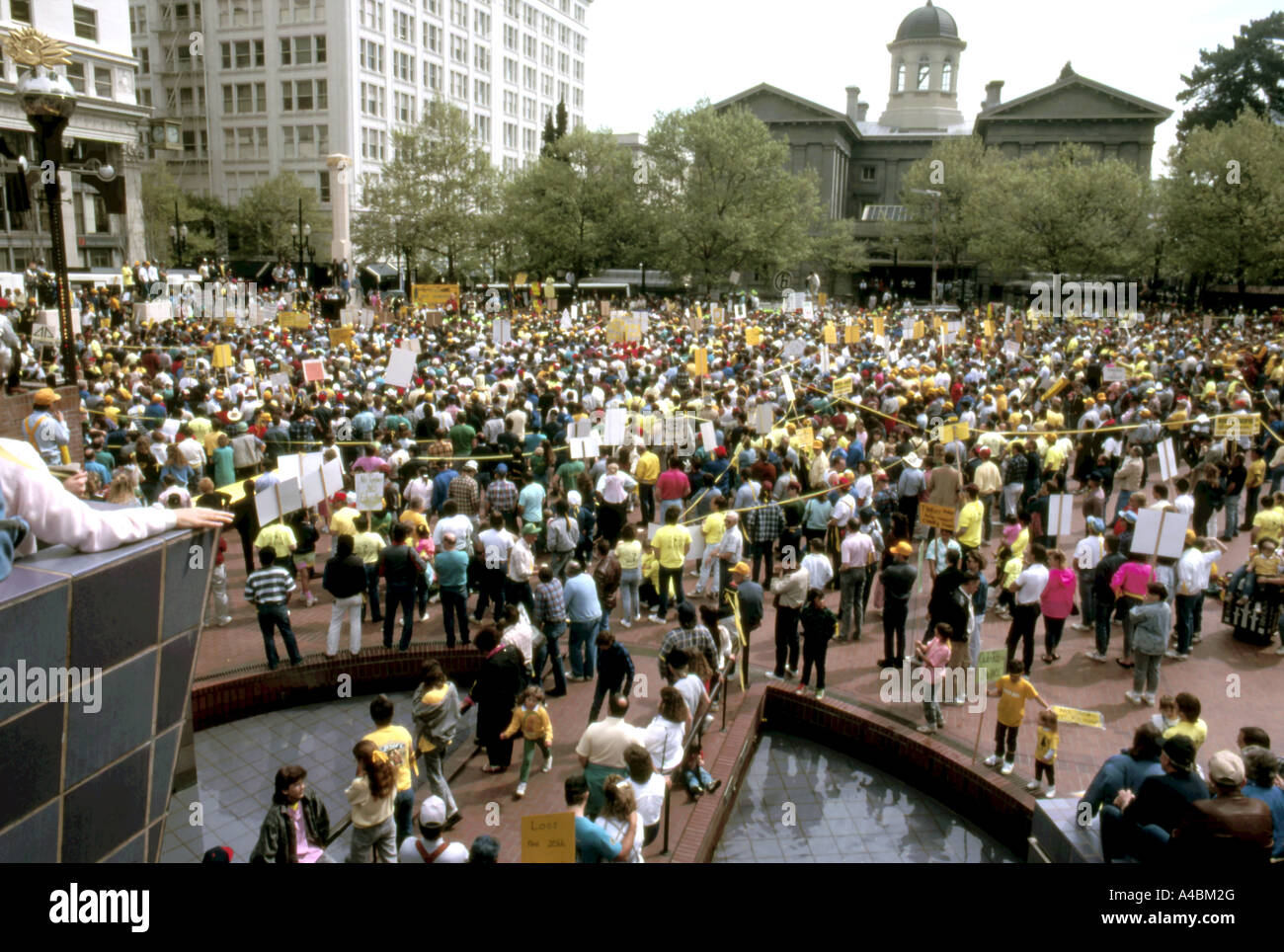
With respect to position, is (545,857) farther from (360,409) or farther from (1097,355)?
(1097,355)

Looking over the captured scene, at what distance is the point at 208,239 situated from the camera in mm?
59750

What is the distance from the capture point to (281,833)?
5.43 metres

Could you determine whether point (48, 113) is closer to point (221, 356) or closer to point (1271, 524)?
point (221, 356)

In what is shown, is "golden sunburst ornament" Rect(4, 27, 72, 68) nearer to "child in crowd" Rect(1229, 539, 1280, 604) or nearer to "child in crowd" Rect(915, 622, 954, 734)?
"child in crowd" Rect(915, 622, 954, 734)

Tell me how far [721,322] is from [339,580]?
88.9 ft

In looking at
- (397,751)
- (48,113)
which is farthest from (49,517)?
(48,113)

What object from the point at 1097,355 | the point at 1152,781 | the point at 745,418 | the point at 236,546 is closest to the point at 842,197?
the point at 1097,355

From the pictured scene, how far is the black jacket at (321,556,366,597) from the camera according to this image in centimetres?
944

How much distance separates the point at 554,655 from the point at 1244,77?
163 ft

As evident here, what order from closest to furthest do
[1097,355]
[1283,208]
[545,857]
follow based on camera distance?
[545,857]
[1097,355]
[1283,208]

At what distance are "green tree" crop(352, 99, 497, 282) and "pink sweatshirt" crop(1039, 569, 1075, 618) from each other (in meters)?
45.8

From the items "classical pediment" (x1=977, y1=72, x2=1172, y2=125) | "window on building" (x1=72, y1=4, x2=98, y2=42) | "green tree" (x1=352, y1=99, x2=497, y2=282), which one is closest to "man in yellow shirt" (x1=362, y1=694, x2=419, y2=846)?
"green tree" (x1=352, y1=99, x2=497, y2=282)

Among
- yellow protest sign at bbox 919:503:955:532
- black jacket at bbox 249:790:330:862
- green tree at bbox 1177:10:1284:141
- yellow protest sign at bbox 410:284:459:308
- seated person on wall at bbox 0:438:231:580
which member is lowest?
black jacket at bbox 249:790:330:862

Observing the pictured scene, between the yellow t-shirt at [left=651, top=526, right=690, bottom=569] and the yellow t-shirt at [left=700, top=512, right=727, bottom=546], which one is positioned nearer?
the yellow t-shirt at [left=651, top=526, right=690, bottom=569]
